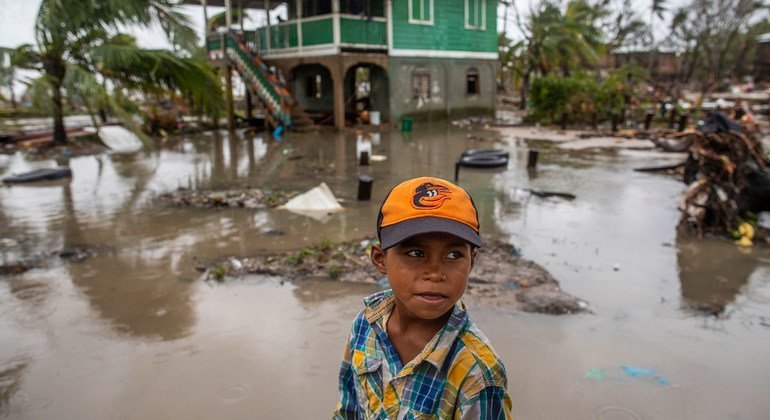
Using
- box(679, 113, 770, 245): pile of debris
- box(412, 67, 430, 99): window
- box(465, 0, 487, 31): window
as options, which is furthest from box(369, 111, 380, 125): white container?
box(679, 113, 770, 245): pile of debris

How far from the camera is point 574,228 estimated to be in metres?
6.70

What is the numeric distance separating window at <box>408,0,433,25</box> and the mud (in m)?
15.9

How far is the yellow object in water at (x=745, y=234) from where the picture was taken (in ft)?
19.8

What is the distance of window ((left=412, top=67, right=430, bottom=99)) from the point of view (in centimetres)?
2044

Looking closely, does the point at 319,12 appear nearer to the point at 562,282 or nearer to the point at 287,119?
the point at 287,119

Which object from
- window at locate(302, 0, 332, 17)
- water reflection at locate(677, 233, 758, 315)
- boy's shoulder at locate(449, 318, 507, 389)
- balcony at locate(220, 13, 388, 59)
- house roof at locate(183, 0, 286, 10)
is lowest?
water reflection at locate(677, 233, 758, 315)

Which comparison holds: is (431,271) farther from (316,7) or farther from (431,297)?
(316,7)

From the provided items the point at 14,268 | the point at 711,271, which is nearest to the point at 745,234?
the point at 711,271

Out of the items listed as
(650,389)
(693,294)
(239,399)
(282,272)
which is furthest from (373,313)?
(693,294)

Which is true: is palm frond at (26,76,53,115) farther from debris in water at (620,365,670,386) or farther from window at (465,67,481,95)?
window at (465,67,481,95)

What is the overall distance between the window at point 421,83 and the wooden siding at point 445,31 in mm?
879

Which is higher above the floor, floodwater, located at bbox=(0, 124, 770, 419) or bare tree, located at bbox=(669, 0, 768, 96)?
bare tree, located at bbox=(669, 0, 768, 96)

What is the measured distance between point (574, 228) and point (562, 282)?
200 centimetres

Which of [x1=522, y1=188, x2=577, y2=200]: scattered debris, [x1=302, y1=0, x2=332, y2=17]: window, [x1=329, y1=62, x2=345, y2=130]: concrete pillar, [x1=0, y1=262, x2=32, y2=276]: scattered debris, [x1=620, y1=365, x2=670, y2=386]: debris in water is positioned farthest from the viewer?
[x1=302, y1=0, x2=332, y2=17]: window
